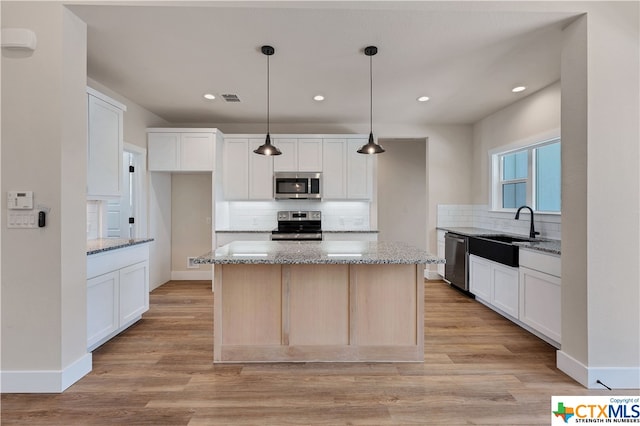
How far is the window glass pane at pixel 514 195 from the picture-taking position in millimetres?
4457

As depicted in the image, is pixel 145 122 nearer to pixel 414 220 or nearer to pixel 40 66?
pixel 40 66

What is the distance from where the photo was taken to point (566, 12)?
2332 millimetres

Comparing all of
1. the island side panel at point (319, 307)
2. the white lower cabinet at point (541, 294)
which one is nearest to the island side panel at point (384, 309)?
the island side panel at point (319, 307)

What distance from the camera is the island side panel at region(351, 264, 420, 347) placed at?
266cm

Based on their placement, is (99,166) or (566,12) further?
(99,166)

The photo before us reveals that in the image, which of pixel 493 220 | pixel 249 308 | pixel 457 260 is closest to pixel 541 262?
pixel 457 260

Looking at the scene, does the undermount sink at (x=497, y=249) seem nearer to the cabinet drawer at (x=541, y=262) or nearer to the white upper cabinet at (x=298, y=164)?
the cabinet drawer at (x=541, y=262)

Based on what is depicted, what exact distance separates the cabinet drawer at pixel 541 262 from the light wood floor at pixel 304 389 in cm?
71

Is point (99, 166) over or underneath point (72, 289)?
over

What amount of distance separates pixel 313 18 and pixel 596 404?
3331 millimetres

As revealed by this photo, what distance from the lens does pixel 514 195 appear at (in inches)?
185

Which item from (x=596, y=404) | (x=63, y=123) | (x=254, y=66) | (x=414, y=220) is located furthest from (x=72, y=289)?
(x=414, y=220)

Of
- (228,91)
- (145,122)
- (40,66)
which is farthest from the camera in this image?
(145,122)

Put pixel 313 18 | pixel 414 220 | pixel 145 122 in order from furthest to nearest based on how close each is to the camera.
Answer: pixel 414 220, pixel 145 122, pixel 313 18
